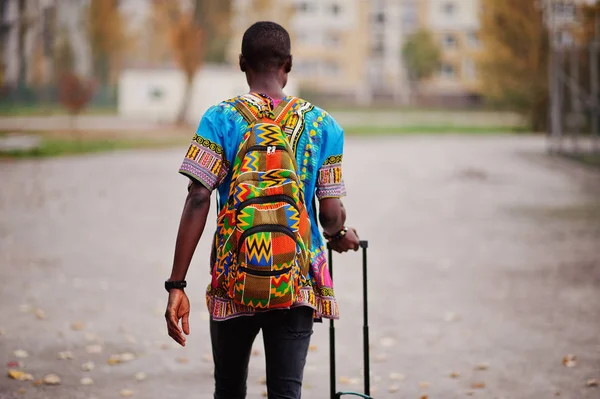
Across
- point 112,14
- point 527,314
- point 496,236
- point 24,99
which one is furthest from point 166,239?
point 112,14

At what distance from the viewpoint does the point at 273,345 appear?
3258mm

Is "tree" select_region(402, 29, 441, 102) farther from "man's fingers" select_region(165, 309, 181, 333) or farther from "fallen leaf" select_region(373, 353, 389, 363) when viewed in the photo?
"man's fingers" select_region(165, 309, 181, 333)

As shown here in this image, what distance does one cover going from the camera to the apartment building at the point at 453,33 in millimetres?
86125

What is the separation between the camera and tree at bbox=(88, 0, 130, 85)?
225 feet

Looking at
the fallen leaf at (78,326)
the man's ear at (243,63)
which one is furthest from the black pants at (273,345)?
the fallen leaf at (78,326)

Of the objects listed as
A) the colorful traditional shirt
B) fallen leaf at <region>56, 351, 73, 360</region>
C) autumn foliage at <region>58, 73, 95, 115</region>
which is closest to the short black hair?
the colorful traditional shirt

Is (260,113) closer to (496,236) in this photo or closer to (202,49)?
(496,236)

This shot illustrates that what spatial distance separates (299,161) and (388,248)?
853 centimetres

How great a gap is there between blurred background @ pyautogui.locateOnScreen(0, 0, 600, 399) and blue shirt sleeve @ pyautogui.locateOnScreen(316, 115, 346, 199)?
8.82 feet

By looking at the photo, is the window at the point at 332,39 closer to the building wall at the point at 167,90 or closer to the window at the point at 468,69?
the window at the point at 468,69

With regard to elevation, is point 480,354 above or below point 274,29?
below

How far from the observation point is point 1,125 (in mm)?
41500

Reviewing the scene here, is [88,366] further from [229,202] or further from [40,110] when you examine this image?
[40,110]

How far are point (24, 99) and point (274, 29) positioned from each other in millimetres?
53580
